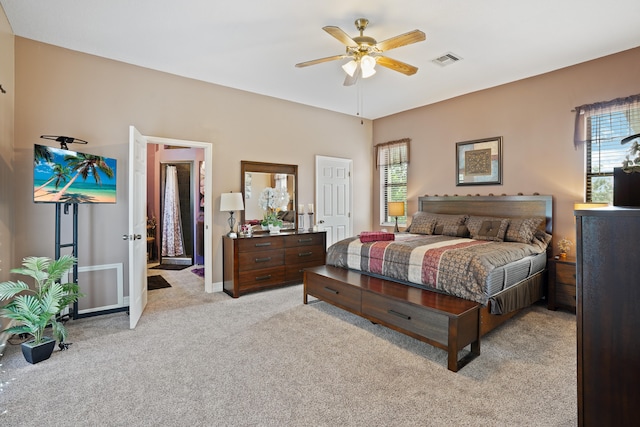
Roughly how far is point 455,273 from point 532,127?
2.80m

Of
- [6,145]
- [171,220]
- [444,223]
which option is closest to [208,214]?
[6,145]

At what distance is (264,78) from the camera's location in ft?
14.2

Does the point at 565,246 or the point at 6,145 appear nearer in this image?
the point at 6,145

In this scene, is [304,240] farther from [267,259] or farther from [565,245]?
[565,245]

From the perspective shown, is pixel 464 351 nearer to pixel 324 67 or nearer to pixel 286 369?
pixel 286 369

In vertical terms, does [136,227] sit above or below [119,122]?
below

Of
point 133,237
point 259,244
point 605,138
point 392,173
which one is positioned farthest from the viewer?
point 392,173

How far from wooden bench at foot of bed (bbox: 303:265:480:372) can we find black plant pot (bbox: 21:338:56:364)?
2.48 metres

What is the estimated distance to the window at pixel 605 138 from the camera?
11.6 ft

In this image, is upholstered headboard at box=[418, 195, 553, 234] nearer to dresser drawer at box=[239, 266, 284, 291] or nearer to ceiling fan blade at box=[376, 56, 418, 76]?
ceiling fan blade at box=[376, 56, 418, 76]

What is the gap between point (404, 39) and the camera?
2.68 metres

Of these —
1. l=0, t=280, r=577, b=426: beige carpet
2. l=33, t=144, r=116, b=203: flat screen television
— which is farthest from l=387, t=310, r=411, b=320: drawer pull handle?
l=33, t=144, r=116, b=203: flat screen television

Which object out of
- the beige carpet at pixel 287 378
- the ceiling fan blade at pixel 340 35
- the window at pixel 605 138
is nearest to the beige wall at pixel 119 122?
the beige carpet at pixel 287 378

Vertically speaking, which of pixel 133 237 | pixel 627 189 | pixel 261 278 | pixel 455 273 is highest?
pixel 627 189
